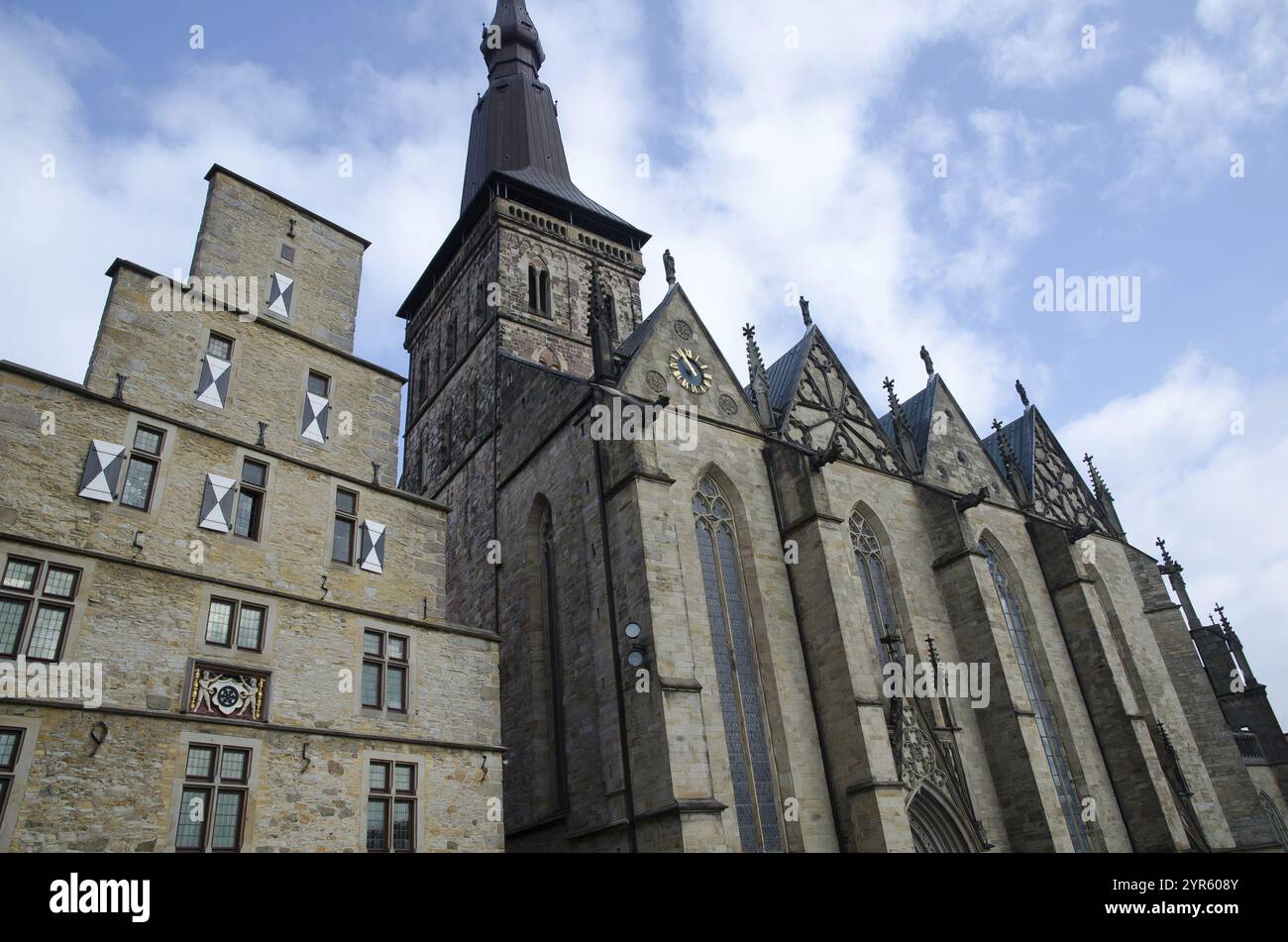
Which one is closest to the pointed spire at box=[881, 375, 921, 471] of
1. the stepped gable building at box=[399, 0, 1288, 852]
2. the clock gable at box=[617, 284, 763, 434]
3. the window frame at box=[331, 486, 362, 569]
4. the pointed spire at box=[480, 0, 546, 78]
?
the stepped gable building at box=[399, 0, 1288, 852]

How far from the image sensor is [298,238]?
16.2 m

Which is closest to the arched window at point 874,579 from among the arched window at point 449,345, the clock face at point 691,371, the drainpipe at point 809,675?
the drainpipe at point 809,675

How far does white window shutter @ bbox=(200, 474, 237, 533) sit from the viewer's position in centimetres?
1248

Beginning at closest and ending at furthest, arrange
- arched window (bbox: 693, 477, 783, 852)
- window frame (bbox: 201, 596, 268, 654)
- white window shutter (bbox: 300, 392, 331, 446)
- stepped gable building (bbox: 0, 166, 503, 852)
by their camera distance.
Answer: stepped gable building (bbox: 0, 166, 503, 852) → window frame (bbox: 201, 596, 268, 654) → white window shutter (bbox: 300, 392, 331, 446) → arched window (bbox: 693, 477, 783, 852)

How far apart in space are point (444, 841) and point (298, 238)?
1142cm

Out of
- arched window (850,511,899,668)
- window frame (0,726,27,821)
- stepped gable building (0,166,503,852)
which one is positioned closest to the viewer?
window frame (0,726,27,821)

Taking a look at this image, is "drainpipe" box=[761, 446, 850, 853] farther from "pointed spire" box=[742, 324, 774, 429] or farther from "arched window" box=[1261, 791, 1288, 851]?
"arched window" box=[1261, 791, 1288, 851]

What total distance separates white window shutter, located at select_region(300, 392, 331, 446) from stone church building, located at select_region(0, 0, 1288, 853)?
58 mm

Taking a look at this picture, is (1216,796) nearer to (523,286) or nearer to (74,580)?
(523,286)

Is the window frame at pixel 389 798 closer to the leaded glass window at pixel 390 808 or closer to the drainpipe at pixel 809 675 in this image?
the leaded glass window at pixel 390 808

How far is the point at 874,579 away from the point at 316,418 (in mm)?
15380

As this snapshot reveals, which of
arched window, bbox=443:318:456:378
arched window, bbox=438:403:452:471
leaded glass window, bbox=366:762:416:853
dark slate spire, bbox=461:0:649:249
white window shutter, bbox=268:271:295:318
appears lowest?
leaded glass window, bbox=366:762:416:853
